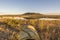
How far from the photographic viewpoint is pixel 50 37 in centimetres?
323

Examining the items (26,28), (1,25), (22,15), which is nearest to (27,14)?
(22,15)

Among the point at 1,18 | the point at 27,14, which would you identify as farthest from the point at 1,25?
the point at 27,14

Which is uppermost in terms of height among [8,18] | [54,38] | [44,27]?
[8,18]

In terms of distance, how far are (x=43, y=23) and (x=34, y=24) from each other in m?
0.20

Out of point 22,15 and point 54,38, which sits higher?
point 22,15

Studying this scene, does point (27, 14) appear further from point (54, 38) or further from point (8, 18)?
point (54, 38)

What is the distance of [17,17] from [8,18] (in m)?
0.21

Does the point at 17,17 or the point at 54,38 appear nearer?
the point at 54,38

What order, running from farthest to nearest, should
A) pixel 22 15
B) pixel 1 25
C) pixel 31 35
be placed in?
pixel 22 15 < pixel 1 25 < pixel 31 35

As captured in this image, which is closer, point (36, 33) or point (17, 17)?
point (36, 33)

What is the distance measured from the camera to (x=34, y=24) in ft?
11.0

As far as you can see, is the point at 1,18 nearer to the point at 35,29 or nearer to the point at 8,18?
the point at 8,18

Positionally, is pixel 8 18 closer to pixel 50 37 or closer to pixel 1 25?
pixel 1 25

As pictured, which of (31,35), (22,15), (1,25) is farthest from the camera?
(22,15)
